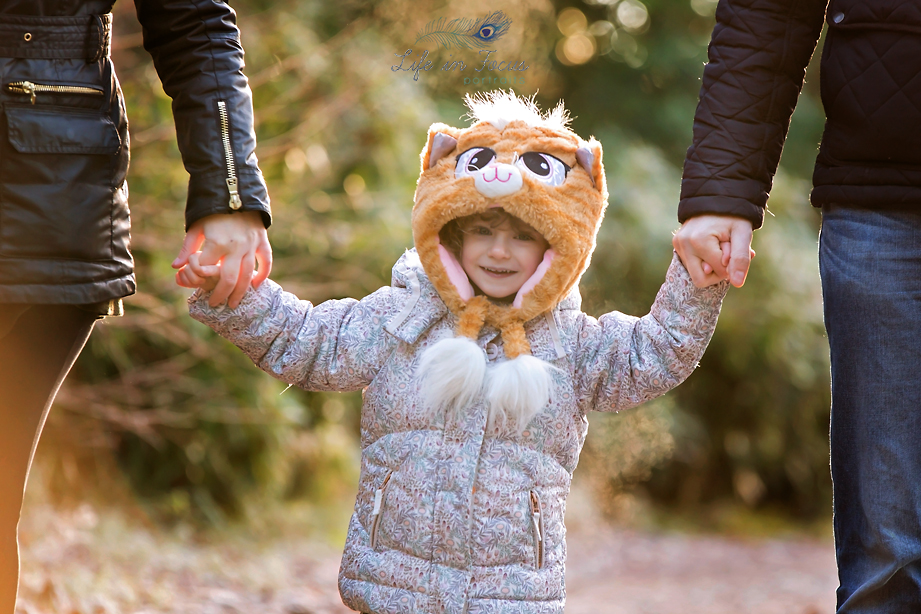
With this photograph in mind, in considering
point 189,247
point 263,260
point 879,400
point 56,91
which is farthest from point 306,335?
point 879,400

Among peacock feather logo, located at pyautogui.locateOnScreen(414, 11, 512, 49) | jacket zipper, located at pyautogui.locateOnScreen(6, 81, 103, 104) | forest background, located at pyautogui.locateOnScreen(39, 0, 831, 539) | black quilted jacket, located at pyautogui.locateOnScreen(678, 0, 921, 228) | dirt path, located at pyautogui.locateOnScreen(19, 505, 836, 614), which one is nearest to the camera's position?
jacket zipper, located at pyautogui.locateOnScreen(6, 81, 103, 104)

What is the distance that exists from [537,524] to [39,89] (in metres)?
1.40

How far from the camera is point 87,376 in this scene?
15.8ft

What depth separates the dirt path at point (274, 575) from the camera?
Result: 3.94 metres

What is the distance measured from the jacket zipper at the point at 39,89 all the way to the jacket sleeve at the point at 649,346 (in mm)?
1259

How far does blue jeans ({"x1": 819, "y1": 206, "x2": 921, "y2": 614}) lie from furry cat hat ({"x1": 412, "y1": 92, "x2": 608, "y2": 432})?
1.97 feet

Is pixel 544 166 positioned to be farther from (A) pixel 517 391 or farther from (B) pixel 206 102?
(B) pixel 206 102

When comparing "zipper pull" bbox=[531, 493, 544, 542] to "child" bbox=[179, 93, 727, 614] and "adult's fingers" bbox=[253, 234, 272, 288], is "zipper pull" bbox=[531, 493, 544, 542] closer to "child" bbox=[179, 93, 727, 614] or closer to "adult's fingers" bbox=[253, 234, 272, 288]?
"child" bbox=[179, 93, 727, 614]

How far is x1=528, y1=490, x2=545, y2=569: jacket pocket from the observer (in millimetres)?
2270

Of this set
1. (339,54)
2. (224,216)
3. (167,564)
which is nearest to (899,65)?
(224,216)

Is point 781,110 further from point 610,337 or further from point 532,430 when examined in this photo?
point 532,430

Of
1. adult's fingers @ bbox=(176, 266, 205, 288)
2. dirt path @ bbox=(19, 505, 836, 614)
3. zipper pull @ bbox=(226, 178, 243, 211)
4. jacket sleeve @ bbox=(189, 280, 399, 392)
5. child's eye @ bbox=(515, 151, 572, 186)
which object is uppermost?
child's eye @ bbox=(515, 151, 572, 186)

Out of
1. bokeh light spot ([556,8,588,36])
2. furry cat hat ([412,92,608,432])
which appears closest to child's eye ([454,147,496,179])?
furry cat hat ([412,92,608,432])

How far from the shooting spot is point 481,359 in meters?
2.31
